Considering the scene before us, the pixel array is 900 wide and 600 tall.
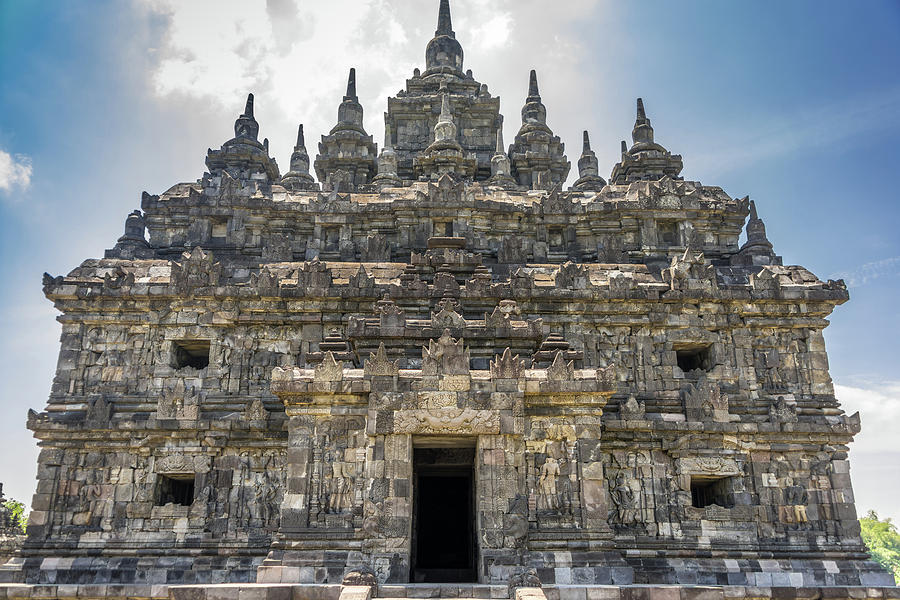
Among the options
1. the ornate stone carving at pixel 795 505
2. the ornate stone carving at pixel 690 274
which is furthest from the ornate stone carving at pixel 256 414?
the ornate stone carving at pixel 795 505

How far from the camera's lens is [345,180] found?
29641 millimetres

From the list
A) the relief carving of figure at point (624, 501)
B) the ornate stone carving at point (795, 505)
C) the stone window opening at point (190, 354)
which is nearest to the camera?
the relief carving of figure at point (624, 501)

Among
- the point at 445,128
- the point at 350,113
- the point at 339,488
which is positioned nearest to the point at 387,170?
the point at 445,128

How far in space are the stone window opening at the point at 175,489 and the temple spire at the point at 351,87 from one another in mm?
19582

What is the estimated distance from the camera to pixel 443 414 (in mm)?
13734

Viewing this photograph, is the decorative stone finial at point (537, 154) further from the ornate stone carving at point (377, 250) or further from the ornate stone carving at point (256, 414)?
the ornate stone carving at point (256, 414)

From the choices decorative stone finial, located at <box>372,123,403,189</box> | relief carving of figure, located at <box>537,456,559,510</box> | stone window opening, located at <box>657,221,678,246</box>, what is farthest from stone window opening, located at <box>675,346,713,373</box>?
decorative stone finial, located at <box>372,123,403,189</box>

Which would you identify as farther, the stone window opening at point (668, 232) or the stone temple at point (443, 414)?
the stone window opening at point (668, 232)

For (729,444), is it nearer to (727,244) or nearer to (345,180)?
(727,244)

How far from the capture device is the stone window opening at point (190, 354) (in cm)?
1986

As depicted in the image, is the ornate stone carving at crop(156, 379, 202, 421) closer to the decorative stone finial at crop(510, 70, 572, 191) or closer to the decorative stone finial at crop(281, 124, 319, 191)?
the decorative stone finial at crop(281, 124, 319, 191)

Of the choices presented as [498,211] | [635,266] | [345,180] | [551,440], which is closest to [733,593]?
[551,440]

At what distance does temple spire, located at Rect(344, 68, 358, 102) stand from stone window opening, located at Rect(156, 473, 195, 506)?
64.2 ft

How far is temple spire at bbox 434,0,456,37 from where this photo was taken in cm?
3600
